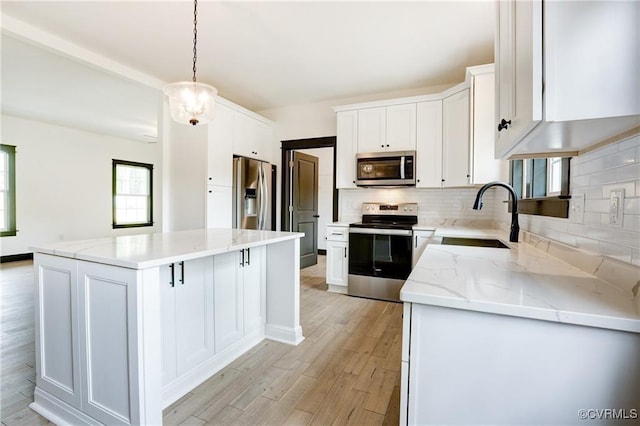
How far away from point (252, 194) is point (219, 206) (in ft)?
1.99

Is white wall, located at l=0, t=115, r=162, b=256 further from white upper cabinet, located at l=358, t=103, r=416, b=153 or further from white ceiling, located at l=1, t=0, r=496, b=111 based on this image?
white upper cabinet, located at l=358, t=103, r=416, b=153

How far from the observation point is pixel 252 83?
3848 millimetres

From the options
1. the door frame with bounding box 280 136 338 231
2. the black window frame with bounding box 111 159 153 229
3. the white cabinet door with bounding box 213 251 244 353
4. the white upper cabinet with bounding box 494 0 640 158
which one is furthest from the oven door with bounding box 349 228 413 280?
the black window frame with bounding box 111 159 153 229

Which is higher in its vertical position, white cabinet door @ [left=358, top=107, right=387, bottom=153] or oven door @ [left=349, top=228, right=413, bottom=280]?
white cabinet door @ [left=358, top=107, right=387, bottom=153]

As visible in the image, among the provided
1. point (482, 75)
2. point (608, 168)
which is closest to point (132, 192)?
point (482, 75)

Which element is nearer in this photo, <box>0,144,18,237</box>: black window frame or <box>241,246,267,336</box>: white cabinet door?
<box>241,246,267,336</box>: white cabinet door

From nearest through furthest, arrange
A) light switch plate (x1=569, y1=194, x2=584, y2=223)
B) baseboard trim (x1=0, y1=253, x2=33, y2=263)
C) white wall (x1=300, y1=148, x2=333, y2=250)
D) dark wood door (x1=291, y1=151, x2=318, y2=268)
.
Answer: light switch plate (x1=569, y1=194, x2=584, y2=223) → dark wood door (x1=291, y1=151, x2=318, y2=268) → baseboard trim (x1=0, y1=253, x2=33, y2=263) → white wall (x1=300, y1=148, x2=333, y2=250)

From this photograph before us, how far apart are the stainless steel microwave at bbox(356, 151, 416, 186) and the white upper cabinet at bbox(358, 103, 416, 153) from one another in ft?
0.35

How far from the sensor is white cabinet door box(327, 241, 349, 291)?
3793mm

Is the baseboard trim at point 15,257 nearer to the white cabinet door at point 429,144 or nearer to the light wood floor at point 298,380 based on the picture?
the light wood floor at point 298,380

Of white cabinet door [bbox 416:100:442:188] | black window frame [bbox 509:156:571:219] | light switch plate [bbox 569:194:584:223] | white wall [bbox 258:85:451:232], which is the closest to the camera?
light switch plate [bbox 569:194:584:223]

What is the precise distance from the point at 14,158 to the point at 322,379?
7.24m

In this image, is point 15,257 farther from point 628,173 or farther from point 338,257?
point 628,173

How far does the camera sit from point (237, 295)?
7.41ft
